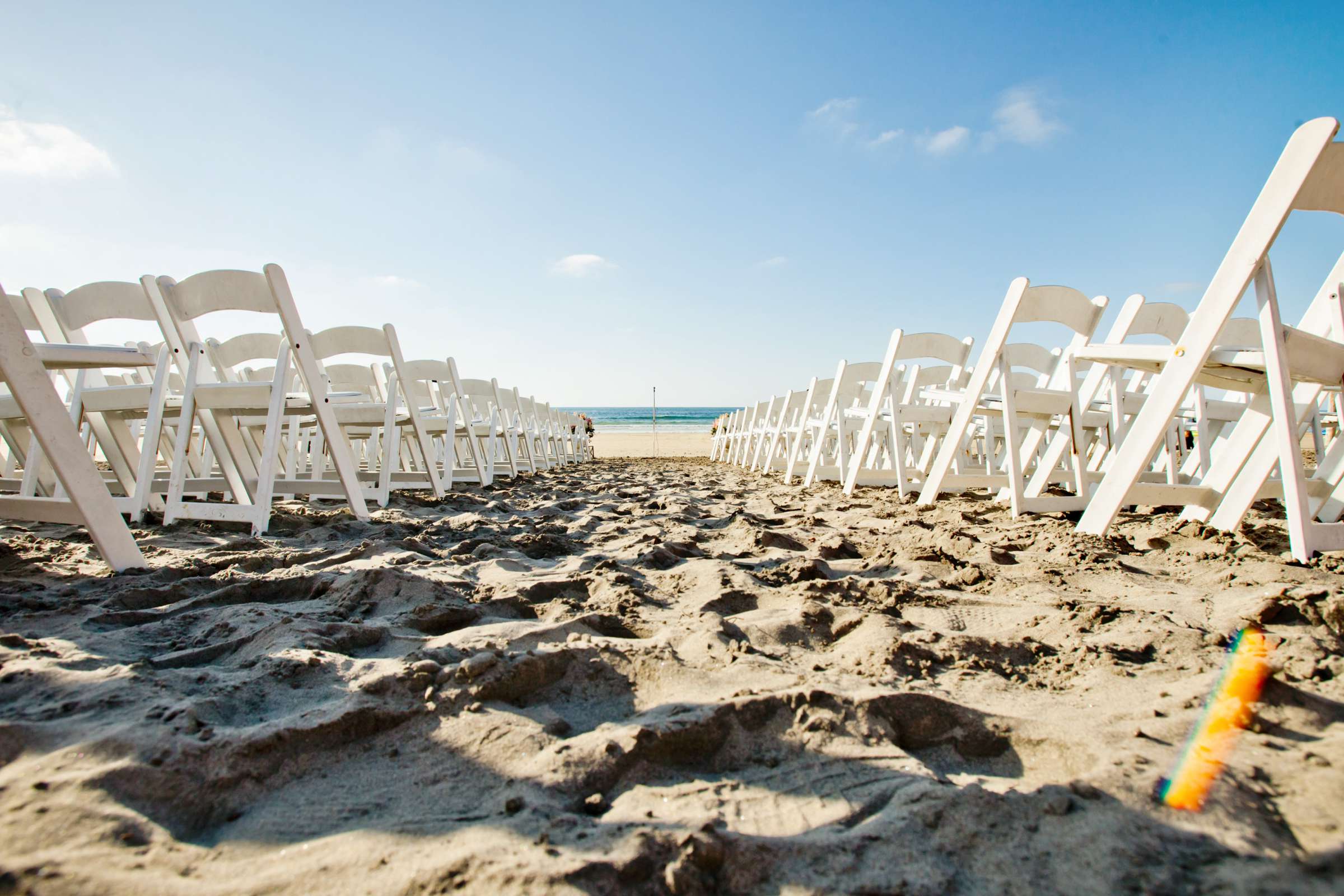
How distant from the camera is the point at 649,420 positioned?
47406 millimetres

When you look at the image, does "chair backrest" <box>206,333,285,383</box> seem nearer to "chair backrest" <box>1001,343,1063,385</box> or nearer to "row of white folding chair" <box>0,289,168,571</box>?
"row of white folding chair" <box>0,289,168,571</box>

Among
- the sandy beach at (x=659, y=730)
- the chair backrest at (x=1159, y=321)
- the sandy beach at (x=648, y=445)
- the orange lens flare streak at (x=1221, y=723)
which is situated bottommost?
the sandy beach at (x=648, y=445)

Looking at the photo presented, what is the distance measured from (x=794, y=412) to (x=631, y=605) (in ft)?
27.4

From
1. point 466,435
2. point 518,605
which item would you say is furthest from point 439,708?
point 466,435

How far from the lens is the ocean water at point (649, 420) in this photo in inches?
1599

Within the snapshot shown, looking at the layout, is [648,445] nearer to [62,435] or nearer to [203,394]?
[203,394]

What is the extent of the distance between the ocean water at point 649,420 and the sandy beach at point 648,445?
2.18 metres

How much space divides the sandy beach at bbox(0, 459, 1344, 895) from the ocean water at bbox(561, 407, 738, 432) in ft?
102

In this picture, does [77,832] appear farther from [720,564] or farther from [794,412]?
[794,412]

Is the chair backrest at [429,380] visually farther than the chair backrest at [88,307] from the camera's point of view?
Yes

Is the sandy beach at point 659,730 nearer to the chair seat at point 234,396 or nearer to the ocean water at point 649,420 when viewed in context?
the chair seat at point 234,396

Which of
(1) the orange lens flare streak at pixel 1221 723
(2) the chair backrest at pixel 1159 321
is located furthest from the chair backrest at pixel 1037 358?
(1) the orange lens flare streak at pixel 1221 723

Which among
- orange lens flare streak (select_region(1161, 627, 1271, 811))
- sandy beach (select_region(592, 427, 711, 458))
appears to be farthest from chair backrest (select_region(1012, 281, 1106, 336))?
sandy beach (select_region(592, 427, 711, 458))

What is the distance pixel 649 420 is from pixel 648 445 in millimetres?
21393
